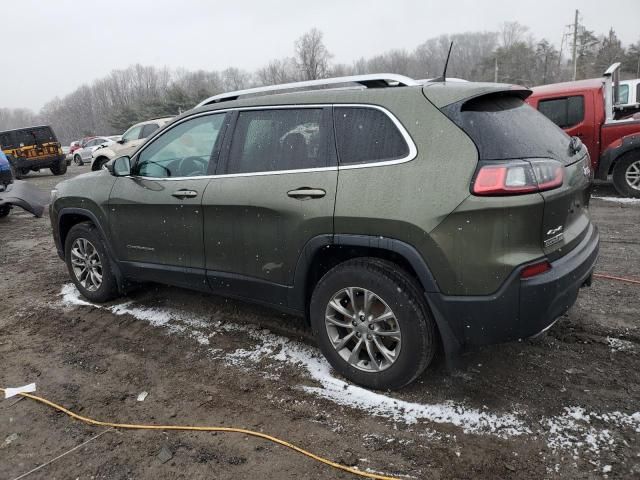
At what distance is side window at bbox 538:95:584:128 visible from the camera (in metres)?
8.10

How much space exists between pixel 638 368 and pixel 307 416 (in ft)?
6.79

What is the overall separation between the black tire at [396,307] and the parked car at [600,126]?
618 centimetres

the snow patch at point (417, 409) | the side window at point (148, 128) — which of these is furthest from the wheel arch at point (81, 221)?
the side window at point (148, 128)

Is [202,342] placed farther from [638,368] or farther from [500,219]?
[638,368]

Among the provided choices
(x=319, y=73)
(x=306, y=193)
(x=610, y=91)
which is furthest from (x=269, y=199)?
(x=319, y=73)

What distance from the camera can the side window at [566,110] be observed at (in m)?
8.10

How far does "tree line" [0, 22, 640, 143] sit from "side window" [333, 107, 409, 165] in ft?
147

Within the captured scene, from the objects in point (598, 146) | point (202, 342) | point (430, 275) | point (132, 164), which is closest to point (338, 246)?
point (430, 275)

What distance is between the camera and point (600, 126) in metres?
7.95

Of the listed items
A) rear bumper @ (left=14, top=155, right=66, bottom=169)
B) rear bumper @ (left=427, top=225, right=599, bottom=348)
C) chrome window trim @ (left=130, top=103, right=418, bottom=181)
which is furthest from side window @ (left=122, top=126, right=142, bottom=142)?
rear bumper @ (left=427, top=225, right=599, bottom=348)

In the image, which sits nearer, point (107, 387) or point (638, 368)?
point (638, 368)

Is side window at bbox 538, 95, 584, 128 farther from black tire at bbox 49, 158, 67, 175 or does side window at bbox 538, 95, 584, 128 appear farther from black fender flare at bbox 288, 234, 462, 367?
black tire at bbox 49, 158, 67, 175

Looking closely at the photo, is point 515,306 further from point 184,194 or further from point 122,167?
point 122,167

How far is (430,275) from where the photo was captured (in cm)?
A: 256
